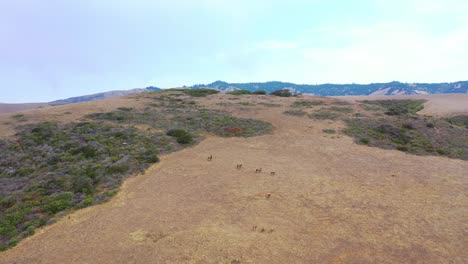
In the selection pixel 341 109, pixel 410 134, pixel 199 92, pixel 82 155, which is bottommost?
pixel 410 134

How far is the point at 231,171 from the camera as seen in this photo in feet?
77.9

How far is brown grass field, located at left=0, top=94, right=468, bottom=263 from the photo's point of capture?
43.1 ft

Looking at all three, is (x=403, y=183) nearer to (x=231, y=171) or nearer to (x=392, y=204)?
(x=392, y=204)

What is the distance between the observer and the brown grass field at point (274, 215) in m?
13.1

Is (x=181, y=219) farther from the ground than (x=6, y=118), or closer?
closer

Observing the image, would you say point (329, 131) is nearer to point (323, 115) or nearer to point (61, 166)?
point (323, 115)

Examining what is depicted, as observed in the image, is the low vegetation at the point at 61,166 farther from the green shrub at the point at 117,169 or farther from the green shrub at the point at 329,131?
the green shrub at the point at 329,131

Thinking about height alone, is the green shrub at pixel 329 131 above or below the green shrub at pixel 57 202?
above

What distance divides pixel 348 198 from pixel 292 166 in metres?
7.03

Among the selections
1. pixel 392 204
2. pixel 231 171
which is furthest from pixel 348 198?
pixel 231 171

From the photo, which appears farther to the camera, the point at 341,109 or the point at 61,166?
the point at 341,109

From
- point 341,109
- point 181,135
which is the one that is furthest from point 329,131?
point 181,135

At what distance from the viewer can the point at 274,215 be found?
16547mm

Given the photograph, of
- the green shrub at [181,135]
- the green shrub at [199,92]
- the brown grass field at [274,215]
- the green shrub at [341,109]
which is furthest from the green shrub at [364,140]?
the green shrub at [199,92]
